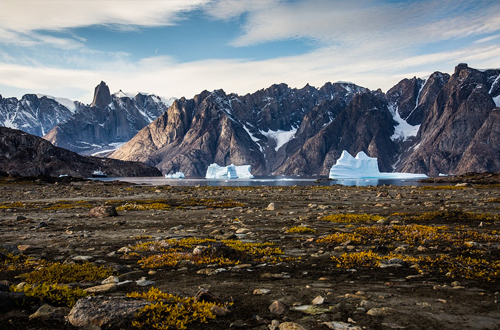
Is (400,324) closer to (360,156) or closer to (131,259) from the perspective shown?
(131,259)

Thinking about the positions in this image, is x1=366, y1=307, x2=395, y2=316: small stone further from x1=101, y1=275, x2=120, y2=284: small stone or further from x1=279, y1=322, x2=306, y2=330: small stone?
x1=101, y1=275, x2=120, y2=284: small stone

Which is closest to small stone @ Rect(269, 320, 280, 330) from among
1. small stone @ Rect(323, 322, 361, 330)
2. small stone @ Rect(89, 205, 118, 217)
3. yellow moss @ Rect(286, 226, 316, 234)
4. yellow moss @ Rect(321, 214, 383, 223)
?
small stone @ Rect(323, 322, 361, 330)

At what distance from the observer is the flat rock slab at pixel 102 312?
550 centimetres

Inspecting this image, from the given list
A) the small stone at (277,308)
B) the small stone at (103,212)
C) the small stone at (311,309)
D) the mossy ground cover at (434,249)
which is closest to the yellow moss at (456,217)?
the mossy ground cover at (434,249)

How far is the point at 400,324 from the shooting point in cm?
555

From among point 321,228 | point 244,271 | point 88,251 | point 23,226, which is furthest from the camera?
point 23,226

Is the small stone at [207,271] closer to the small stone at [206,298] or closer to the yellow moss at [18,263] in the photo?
the small stone at [206,298]

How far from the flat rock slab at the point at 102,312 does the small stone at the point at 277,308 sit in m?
2.12

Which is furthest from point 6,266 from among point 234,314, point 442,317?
point 442,317

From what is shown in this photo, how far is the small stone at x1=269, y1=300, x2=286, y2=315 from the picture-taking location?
613 centimetres

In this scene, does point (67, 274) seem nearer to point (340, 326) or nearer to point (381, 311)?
point (340, 326)

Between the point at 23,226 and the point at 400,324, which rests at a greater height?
the point at 400,324

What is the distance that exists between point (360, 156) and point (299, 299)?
A: 7853 inches

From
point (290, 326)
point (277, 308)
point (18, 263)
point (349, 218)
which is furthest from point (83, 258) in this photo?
point (349, 218)
